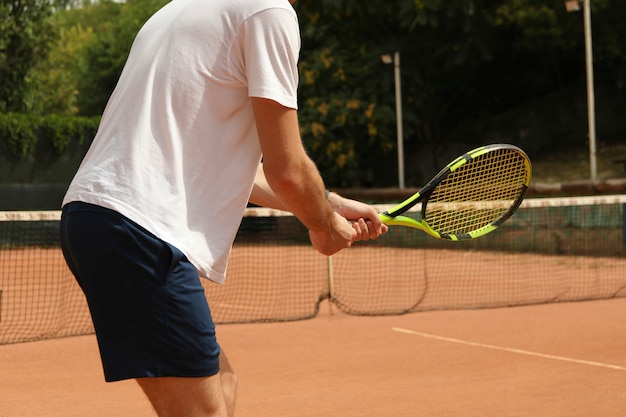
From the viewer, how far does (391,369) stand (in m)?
6.29

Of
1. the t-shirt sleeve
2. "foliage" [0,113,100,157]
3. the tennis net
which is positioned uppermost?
"foliage" [0,113,100,157]

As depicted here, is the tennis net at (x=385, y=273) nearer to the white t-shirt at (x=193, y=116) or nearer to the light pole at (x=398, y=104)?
the light pole at (x=398, y=104)

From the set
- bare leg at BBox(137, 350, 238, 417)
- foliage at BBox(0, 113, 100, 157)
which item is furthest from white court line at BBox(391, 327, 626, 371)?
foliage at BBox(0, 113, 100, 157)

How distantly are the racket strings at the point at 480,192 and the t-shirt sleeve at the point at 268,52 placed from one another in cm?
156

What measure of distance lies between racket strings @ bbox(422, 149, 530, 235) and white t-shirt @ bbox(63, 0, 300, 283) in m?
1.56

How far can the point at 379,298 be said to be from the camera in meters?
11.0

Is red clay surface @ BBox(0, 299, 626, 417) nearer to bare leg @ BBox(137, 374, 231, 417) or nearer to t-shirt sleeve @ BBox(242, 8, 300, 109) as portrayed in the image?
bare leg @ BBox(137, 374, 231, 417)

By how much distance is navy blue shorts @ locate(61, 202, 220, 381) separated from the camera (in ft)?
7.06

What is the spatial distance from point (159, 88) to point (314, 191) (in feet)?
1.46

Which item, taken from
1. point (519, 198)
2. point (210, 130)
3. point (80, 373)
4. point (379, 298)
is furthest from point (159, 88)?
point (379, 298)

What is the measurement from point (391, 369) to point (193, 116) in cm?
439

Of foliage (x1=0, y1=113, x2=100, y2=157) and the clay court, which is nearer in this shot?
the clay court

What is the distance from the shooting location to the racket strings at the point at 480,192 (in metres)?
3.67

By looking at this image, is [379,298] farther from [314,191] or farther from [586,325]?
[314,191]
